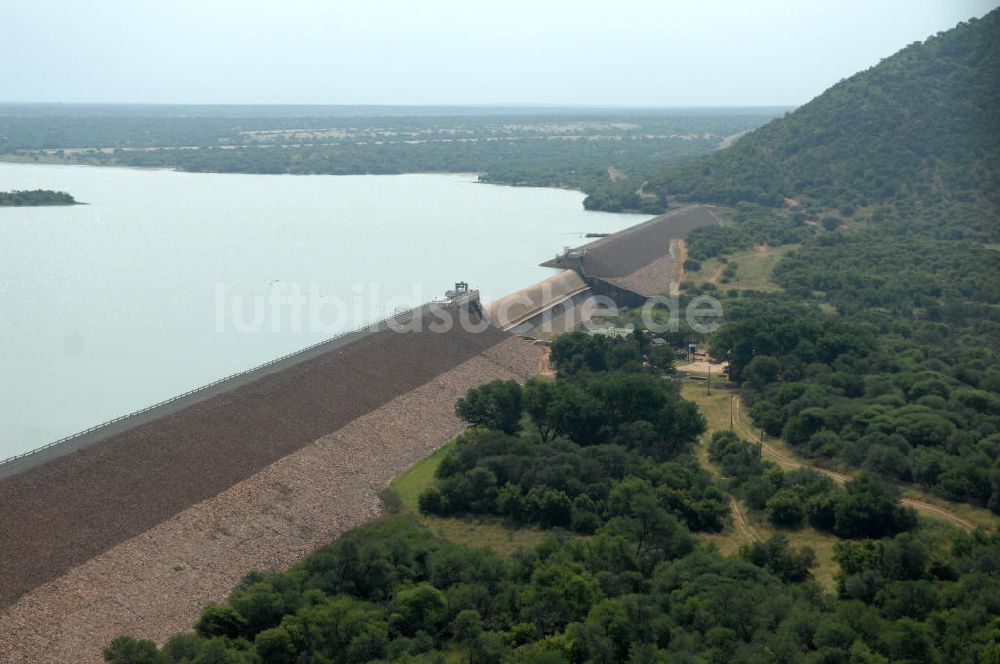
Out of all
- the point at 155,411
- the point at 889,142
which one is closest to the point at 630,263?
the point at 889,142

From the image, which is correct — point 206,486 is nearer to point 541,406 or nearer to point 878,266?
point 541,406

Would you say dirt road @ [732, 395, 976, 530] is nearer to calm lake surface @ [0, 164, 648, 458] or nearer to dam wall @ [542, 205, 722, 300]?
calm lake surface @ [0, 164, 648, 458]

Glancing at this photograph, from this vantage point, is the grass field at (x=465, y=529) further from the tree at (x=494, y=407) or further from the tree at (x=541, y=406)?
the tree at (x=541, y=406)

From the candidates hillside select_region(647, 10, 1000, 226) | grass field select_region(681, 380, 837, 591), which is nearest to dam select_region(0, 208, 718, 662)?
grass field select_region(681, 380, 837, 591)

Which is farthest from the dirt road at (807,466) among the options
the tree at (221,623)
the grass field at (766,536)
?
the tree at (221,623)

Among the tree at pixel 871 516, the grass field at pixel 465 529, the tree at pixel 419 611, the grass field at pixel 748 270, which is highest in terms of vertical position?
the tree at pixel 419 611

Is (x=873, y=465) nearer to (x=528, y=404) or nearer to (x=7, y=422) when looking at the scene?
(x=528, y=404)

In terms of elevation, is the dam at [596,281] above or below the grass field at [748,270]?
above
